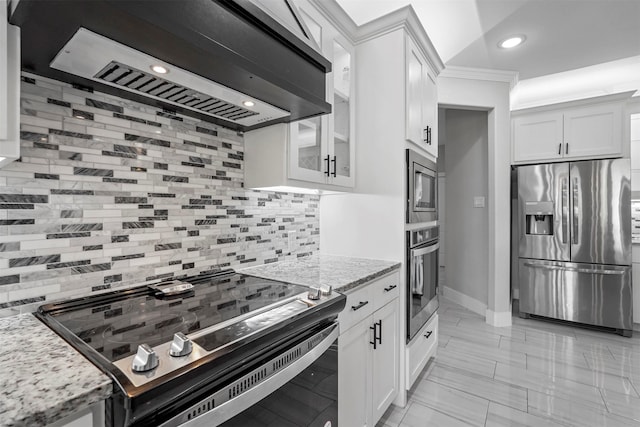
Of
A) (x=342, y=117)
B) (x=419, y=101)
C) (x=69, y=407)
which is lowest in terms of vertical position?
(x=69, y=407)

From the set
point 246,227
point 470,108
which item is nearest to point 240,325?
point 246,227

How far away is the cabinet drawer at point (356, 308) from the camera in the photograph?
1.34m

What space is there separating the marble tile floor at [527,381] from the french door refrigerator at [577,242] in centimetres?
27

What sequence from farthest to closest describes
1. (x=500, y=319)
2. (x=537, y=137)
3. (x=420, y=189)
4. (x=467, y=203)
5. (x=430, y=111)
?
(x=467, y=203) → (x=537, y=137) → (x=500, y=319) → (x=430, y=111) → (x=420, y=189)

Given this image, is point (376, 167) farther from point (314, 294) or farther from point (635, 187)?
point (635, 187)

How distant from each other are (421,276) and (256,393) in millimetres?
1551

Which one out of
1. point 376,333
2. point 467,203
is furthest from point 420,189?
point 467,203

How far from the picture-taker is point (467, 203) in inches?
153

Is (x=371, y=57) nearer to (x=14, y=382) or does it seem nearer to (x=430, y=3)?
(x=430, y=3)

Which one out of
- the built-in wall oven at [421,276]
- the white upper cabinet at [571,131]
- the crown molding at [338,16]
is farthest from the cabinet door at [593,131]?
the crown molding at [338,16]

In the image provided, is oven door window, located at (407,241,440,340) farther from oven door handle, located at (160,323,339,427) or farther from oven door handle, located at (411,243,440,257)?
oven door handle, located at (160,323,339,427)

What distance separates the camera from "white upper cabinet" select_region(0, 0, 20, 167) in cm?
70

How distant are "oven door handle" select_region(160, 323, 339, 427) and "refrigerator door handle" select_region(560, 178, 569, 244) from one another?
3285mm

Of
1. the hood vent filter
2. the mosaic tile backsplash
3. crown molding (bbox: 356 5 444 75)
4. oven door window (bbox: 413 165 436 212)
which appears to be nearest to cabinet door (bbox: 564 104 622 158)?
oven door window (bbox: 413 165 436 212)
